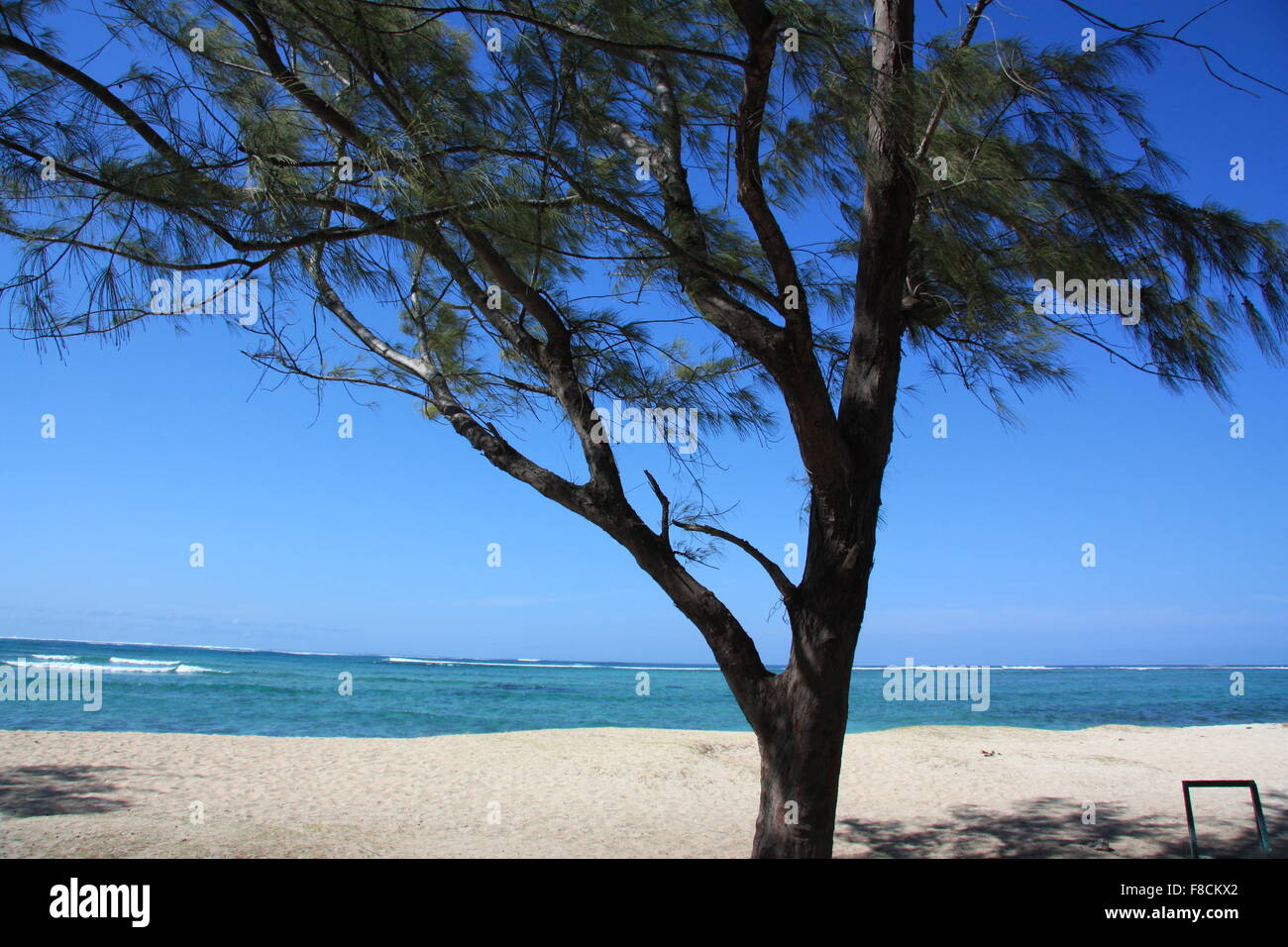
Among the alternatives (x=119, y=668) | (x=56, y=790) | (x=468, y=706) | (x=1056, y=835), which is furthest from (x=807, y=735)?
(x=119, y=668)

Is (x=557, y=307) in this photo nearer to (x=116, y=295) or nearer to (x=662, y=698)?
(x=116, y=295)

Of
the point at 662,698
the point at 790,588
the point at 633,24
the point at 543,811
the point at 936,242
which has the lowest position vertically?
the point at 662,698

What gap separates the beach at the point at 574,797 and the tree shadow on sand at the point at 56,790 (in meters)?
0.02

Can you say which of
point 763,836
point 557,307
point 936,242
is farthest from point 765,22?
point 763,836

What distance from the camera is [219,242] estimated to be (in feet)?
8.84

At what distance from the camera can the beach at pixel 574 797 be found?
16.4ft

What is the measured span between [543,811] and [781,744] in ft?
13.1

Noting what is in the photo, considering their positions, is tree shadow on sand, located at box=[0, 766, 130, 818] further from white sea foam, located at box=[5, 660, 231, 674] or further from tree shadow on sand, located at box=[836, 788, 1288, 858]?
white sea foam, located at box=[5, 660, 231, 674]

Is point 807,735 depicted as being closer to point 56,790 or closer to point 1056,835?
point 1056,835

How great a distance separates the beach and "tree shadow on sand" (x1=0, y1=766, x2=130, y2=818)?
0.02m

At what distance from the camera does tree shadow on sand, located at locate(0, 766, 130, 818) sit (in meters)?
5.49

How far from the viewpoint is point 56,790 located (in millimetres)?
6172

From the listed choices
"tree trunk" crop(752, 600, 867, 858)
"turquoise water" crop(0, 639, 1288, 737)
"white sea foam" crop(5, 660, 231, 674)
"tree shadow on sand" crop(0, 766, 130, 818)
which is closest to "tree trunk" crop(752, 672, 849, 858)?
"tree trunk" crop(752, 600, 867, 858)
